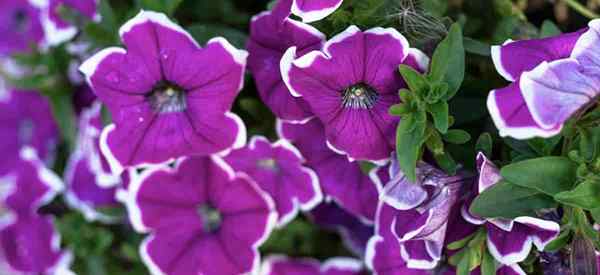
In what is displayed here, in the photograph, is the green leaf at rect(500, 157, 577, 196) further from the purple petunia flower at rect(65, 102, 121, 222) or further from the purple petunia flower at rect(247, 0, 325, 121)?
the purple petunia flower at rect(65, 102, 121, 222)

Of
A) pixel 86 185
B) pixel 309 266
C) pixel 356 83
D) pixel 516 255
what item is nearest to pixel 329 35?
pixel 356 83

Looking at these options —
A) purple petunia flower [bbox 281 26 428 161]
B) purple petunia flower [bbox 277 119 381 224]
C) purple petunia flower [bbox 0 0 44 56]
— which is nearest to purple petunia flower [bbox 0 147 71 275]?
purple petunia flower [bbox 0 0 44 56]

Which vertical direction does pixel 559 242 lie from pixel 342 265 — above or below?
above

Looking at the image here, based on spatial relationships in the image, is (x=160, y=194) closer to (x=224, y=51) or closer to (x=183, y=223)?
(x=183, y=223)

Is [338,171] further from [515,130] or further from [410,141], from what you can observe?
[515,130]

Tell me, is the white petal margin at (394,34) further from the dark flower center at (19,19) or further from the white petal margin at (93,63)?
the dark flower center at (19,19)

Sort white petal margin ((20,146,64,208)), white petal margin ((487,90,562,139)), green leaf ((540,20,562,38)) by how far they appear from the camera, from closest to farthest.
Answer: white petal margin ((487,90,562,139)) → green leaf ((540,20,562,38)) → white petal margin ((20,146,64,208))
